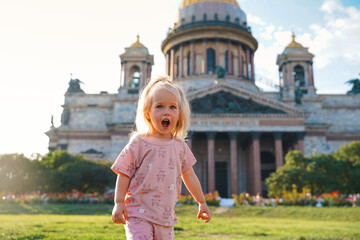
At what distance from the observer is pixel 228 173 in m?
37.9

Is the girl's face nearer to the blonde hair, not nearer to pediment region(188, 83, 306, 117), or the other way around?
the blonde hair

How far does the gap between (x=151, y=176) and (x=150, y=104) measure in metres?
0.77

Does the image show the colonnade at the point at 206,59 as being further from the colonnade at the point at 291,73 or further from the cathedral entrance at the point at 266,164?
the cathedral entrance at the point at 266,164

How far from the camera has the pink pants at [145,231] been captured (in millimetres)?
3193

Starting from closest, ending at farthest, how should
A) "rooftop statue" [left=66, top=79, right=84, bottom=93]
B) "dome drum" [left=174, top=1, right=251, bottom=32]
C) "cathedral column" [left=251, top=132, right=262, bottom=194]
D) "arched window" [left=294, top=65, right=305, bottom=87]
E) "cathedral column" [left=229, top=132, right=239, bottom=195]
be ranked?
"cathedral column" [left=229, top=132, right=239, bottom=195] < "cathedral column" [left=251, top=132, right=262, bottom=194] < "rooftop statue" [left=66, top=79, right=84, bottom=93] < "arched window" [left=294, top=65, right=305, bottom=87] < "dome drum" [left=174, top=1, right=251, bottom=32]

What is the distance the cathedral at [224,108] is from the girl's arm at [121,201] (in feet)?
90.3

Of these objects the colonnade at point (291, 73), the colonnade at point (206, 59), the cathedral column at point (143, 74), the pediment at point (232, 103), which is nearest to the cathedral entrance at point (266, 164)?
the pediment at point (232, 103)

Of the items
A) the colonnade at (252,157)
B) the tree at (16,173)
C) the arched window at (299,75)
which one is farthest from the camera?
the arched window at (299,75)

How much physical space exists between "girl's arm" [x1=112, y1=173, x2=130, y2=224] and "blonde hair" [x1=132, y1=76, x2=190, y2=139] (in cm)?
55

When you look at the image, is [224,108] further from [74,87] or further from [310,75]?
[74,87]

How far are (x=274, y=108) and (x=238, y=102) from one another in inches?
139

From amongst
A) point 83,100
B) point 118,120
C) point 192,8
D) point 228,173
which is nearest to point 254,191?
point 228,173

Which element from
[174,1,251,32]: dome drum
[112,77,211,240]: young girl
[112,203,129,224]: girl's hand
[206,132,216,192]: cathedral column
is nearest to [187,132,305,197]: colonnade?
[206,132,216,192]: cathedral column

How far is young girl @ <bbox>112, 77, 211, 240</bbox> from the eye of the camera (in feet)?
10.9
